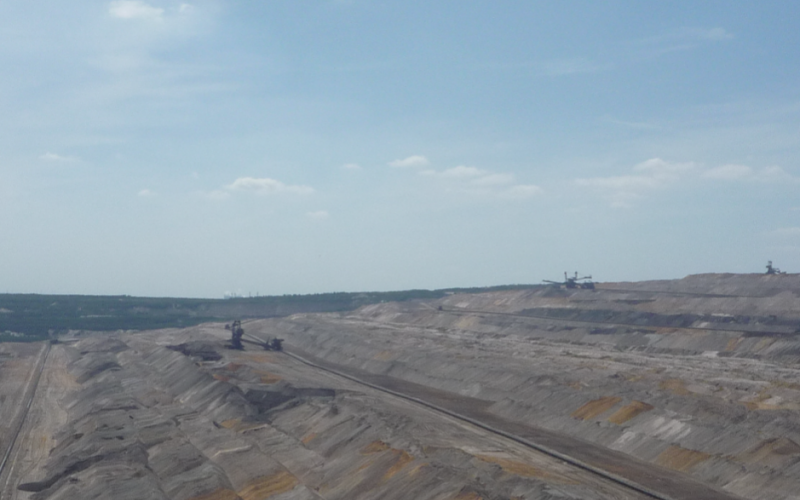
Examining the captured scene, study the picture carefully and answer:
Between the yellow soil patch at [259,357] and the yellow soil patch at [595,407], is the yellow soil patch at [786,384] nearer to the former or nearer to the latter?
the yellow soil patch at [595,407]

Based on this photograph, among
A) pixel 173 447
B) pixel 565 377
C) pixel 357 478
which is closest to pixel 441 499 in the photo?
pixel 357 478

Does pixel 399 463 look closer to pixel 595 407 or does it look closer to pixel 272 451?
pixel 272 451

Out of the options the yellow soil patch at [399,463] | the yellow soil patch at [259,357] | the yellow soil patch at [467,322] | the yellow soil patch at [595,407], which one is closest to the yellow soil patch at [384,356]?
the yellow soil patch at [259,357]

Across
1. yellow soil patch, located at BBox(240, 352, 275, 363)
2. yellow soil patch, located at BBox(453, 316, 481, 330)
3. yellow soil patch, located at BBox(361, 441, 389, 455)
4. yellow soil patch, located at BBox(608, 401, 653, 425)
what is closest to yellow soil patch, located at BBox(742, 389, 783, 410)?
yellow soil patch, located at BBox(608, 401, 653, 425)

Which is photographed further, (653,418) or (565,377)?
(565,377)

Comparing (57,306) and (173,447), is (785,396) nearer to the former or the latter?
(173,447)

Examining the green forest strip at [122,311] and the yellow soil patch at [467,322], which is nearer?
the yellow soil patch at [467,322]
